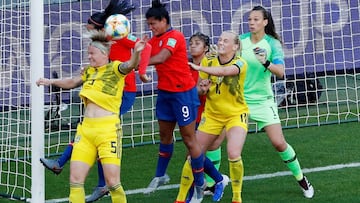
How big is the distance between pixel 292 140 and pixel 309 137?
266 millimetres

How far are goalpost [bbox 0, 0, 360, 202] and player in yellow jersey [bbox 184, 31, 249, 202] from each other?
2.36 m

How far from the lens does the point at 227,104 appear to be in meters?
8.06

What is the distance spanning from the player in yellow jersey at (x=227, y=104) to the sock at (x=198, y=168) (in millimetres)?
127

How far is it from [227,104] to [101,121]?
140 centimetres

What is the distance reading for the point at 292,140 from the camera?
11180 mm

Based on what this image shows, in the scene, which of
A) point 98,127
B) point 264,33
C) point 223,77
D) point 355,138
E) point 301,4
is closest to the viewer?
point 98,127

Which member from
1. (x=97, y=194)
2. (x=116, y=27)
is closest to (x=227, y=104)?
(x=116, y=27)

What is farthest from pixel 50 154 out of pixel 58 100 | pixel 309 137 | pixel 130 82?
pixel 309 137

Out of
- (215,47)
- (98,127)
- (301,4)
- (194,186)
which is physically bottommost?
(194,186)

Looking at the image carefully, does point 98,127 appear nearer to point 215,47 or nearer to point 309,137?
point 215,47

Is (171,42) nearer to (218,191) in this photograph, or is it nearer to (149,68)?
(218,191)

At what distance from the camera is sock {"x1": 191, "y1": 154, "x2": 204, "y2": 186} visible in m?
8.09

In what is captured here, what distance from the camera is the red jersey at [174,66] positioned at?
8195mm

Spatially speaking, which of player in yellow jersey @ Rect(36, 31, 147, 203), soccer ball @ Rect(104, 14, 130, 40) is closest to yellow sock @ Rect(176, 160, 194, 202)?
player in yellow jersey @ Rect(36, 31, 147, 203)
